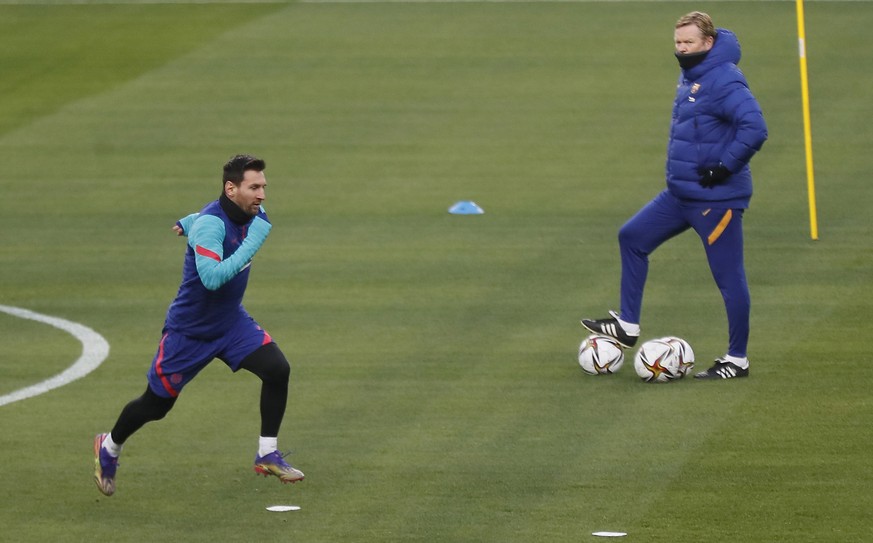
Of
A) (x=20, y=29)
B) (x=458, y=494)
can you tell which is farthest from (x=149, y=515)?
(x=20, y=29)

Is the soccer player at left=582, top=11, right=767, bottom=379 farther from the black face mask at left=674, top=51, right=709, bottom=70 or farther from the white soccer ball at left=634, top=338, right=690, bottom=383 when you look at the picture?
the white soccer ball at left=634, top=338, right=690, bottom=383

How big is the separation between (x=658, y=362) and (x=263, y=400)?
3.43m

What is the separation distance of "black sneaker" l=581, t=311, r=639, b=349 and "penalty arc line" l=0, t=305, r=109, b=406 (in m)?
3.84

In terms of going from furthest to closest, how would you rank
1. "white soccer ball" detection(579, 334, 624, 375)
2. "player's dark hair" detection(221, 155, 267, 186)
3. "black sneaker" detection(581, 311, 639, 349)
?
"black sneaker" detection(581, 311, 639, 349), "white soccer ball" detection(579, 334, 624, 375), "player's dark hair" detection(221, 155, 267, 186)

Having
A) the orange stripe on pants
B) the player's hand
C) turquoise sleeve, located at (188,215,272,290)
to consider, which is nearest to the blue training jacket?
turquoise sleeve, located at (188,215,272,290)

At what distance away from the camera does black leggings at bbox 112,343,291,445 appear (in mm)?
10406

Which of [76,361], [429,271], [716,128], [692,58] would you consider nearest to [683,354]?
[716,128]

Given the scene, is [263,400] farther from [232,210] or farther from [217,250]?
[232,210]

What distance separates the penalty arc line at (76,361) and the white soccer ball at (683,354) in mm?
4445

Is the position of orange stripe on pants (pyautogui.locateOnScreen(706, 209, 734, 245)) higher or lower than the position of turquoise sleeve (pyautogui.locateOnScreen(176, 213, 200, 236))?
lower

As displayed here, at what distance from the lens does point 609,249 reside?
56.6 ft

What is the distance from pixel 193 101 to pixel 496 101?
14.2 ft

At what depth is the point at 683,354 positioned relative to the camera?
12797 millimetres

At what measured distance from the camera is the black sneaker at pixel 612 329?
523 inches
